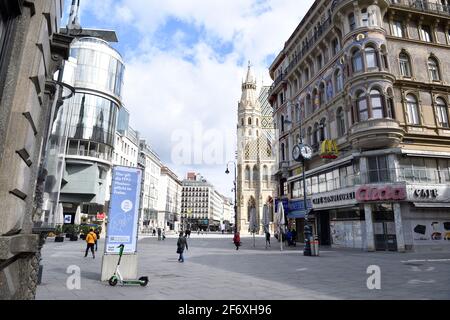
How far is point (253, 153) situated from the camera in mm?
101500

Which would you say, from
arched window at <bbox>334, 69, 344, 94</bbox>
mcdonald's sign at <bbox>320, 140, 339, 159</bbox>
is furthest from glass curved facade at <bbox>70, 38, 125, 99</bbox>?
mcdonald's sign at <bbox>320, 140, 339, 159</bbox>

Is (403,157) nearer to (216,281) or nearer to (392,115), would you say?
(392,115)

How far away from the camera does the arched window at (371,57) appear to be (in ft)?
76.3

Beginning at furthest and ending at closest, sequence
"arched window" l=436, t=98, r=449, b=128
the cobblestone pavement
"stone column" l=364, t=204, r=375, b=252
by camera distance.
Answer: "arched window" l=436, t=98, r=449, b=128
"stone column" l=364, t=204, r=375, b=252
the cobblestone pavement

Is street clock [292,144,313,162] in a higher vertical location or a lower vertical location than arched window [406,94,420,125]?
lower

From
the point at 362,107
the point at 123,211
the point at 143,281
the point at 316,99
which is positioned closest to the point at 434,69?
the point at 362,107

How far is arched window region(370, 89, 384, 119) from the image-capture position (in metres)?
22.3

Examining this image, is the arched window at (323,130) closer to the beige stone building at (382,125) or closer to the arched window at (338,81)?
the beige stone building at (382,125)

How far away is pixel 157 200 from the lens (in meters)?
98.8

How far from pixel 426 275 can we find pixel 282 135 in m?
27.4

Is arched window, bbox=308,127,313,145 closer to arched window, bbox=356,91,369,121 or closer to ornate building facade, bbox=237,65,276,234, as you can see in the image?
arched window, bbox=356,91,369,121

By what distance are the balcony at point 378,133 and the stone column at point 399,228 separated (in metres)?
4.54

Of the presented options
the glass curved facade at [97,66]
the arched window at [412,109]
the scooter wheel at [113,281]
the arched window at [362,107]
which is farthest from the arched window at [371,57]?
the glass curved facade at [97,66]

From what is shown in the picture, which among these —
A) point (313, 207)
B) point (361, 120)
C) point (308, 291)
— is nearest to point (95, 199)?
point (313, 207)
